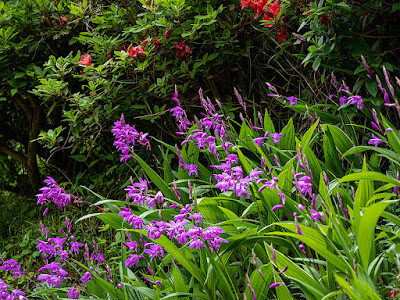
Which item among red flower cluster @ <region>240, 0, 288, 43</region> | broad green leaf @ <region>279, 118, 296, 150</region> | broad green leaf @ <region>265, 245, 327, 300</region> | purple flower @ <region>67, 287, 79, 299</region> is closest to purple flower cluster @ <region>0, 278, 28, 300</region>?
purple flower @ <region>67, 287, 79, 299</region>

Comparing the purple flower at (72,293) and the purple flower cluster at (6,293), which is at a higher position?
the purple flower at (72,293)

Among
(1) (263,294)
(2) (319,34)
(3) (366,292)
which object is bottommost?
(1) (263,294)

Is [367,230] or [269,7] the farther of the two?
[269,7]

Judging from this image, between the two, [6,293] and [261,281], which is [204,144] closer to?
[261,281]

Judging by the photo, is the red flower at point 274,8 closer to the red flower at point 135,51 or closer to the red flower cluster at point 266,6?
the red flower cluster at point 266,6

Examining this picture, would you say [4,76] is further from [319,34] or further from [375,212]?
[375,212]

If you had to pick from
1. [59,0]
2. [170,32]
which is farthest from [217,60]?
[59,0]

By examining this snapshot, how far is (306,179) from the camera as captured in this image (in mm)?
1544

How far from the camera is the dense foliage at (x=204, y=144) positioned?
71.4 inches

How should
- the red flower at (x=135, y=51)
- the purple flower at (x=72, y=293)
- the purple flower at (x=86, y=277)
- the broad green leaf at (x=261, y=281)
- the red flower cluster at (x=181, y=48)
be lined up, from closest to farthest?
the broad green leaf at (x=261, y=281) → the purple flower at (x=72, y=293) → the purple flower at (x=86, y=277) → the red flower at (x=135, y=51) → the red flower cluster at (x=181, y=48)

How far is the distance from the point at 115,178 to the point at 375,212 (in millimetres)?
2702

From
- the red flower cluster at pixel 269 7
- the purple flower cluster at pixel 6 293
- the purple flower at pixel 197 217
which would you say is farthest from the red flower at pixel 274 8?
the purple flower cluster at pixel 6 293

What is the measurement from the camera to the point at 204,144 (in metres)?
2.34

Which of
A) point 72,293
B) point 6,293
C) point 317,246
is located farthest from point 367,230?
point 6,293
